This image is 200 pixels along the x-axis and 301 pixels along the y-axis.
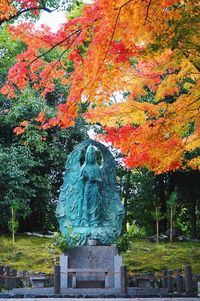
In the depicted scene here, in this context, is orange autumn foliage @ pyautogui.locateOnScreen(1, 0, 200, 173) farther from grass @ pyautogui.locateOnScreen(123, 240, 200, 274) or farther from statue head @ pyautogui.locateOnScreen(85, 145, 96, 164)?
grass @ pyautogui.locateOnScreen(123, 240, 200, 274)

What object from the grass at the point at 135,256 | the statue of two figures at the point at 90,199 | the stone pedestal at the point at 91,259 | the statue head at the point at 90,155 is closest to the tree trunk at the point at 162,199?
the grass at the point at 135,256

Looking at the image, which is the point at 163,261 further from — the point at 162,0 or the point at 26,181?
the point at 162,0

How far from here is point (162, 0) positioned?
6.71 meters

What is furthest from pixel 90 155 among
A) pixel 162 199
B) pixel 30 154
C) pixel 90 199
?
pixel 162 199

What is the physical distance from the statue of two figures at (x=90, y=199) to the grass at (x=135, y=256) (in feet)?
6.27

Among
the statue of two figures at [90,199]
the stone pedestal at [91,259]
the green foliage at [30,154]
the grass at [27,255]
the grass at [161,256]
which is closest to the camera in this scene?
the stone pedestal at [91,259]

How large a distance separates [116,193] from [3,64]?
8290 mm

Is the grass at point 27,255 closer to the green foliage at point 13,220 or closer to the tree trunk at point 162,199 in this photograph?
the green foliage at point 13,220

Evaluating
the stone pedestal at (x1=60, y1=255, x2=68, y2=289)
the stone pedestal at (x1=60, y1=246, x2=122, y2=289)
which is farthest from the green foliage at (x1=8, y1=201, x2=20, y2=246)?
the stone pedestal at (x1=60, y1=255, x2=68, y2=289)

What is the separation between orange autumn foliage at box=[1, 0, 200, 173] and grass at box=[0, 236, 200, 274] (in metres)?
3.49

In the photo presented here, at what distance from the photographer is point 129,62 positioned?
944 cm

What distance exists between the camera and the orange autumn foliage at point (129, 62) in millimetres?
6449

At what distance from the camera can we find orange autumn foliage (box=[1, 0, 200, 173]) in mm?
6449

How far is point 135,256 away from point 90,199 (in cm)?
362
